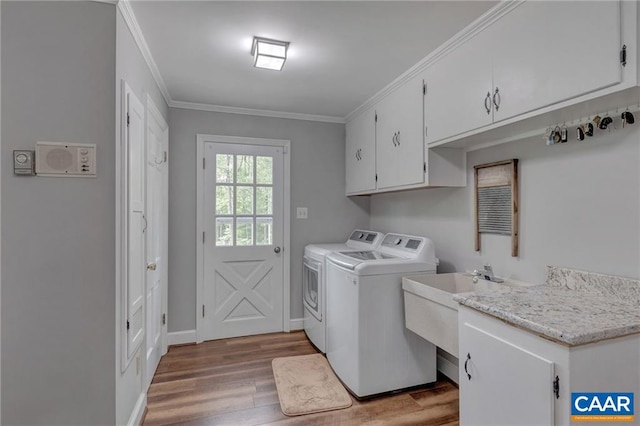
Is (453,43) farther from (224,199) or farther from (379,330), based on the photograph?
(224,199)

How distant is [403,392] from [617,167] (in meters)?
1.88

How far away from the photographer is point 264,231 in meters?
3.44

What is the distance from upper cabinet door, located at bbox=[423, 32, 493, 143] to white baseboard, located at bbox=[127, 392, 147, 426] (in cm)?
249

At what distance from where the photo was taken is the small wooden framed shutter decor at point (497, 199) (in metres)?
1.97

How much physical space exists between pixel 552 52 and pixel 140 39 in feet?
7.15

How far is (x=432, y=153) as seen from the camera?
2297 mm

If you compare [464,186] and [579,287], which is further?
[464,186]

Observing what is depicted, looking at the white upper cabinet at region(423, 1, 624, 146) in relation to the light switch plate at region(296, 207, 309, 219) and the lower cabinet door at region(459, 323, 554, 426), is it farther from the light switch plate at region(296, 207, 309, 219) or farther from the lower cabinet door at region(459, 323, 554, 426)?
the light switch plate at region(296, 207, 309, 219)

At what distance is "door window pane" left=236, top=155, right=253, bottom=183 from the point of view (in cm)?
337

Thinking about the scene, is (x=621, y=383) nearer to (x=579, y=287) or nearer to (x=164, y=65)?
(x=579, y=287)

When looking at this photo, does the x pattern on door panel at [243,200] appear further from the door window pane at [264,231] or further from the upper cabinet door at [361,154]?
the upper cabinet door at [361,154]

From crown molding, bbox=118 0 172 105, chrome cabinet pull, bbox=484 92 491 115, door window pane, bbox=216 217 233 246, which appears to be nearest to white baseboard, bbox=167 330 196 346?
door window pane, bbox=216 217 233 246

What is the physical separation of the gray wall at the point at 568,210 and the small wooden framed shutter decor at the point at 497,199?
4 cm

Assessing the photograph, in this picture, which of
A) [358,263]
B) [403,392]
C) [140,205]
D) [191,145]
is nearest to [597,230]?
[358,263]
